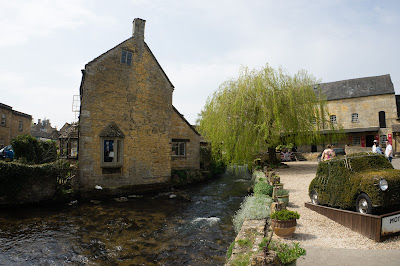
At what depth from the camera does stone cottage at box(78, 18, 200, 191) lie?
13453mm

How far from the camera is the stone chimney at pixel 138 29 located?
50.4 feet

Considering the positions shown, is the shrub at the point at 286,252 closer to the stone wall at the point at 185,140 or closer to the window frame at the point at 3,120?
the stone wall at the point at 185,140

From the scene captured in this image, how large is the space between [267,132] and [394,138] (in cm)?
2252

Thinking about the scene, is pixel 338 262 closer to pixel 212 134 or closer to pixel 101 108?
pixel 101 108

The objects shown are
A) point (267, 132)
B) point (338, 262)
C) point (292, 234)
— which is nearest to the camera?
point (338, 262)

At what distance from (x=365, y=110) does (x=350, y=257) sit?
108 ft

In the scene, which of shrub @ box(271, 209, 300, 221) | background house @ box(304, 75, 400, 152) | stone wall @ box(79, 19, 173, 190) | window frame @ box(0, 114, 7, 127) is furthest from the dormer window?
background house @ box(304, 75, 400, 152)

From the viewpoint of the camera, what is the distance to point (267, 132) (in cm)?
1689

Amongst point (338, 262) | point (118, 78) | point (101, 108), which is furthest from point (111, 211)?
point (338, 262)

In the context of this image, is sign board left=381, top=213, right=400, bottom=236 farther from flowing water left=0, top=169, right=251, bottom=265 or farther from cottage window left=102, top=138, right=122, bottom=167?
cottage window left=102, top=138, right=122, bottom=167

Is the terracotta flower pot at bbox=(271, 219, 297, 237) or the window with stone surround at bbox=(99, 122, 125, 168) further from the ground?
the window with stone surround at bbox=(99, 122, 125, 168)

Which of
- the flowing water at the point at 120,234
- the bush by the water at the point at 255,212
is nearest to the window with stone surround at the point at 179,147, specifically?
the flowing water at the point at 120,234

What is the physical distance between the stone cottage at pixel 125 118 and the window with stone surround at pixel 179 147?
8.77 feet

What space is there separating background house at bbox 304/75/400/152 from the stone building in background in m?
38.4
